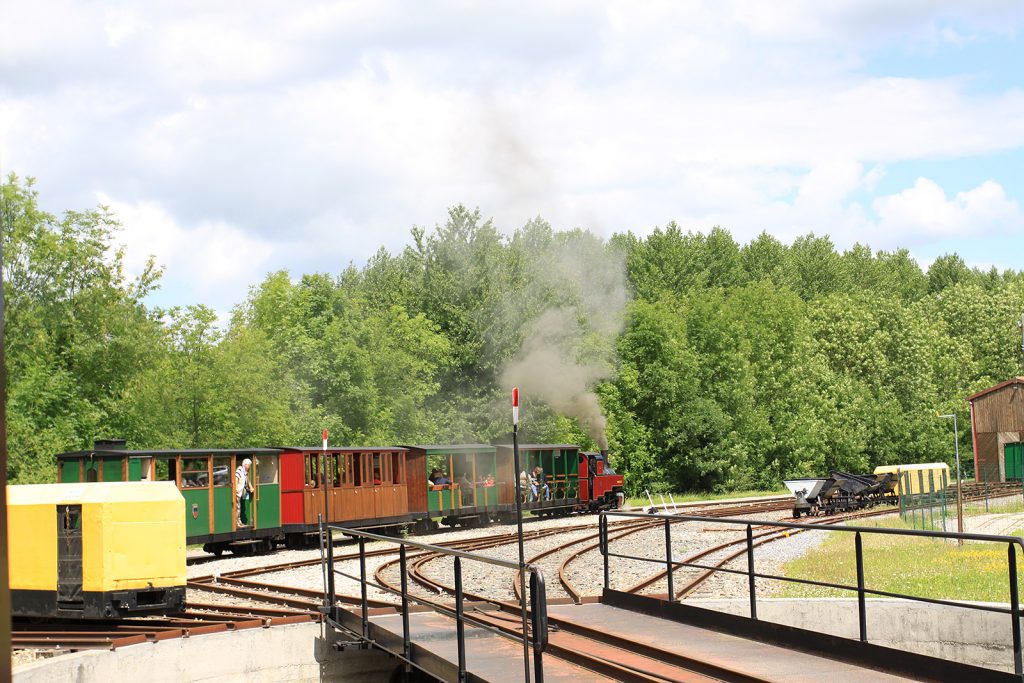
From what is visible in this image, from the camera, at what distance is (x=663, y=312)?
189 feet

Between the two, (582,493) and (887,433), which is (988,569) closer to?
(582,493)

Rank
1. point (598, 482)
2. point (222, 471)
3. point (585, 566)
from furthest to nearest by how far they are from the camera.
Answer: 1. point (598, 482)
2. point (222, 471)
3. point (585, 566)

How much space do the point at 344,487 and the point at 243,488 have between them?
140 inches

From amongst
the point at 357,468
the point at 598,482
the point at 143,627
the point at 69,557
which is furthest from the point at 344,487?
the point at 143,627

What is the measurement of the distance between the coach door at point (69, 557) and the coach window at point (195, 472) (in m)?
8.39

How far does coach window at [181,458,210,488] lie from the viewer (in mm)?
22000

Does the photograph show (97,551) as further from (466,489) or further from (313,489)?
(466,489)

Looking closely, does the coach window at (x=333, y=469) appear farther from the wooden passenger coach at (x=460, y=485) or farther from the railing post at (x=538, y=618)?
the railing post at (x=538, y=618)

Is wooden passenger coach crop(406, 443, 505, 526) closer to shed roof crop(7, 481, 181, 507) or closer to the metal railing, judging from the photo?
shed roof crop(7, 481, 181, 507)

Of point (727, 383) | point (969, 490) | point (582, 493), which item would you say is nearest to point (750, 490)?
point (727, 383)

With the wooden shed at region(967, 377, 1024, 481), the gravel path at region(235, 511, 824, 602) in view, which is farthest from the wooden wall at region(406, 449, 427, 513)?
the wooden shed at region(967, 377, 1024, 481)

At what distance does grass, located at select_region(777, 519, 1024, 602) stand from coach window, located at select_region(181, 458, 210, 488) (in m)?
11.6

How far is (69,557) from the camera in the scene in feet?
44.2

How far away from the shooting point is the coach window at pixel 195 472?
866 inches
